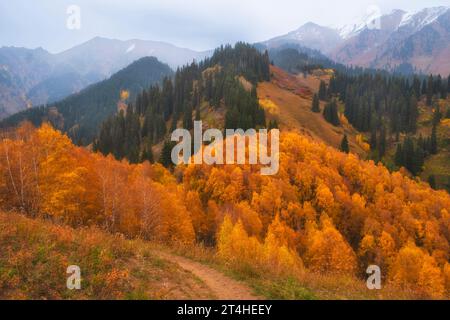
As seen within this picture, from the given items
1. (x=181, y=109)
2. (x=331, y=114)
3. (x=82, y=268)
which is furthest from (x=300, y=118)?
(x=82, y=268)

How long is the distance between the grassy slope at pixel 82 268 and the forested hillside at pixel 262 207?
369 cm

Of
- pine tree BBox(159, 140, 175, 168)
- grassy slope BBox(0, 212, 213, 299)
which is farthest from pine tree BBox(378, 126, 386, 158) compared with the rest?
grassy slope BBox(0, 212, 213, 299)

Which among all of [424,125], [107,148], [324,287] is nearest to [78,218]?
[324,287]

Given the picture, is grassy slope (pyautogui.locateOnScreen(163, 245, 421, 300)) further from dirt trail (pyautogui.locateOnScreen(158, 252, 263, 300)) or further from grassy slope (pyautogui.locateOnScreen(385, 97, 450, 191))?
grassy slope (pyautogui.locateOnScreen(385, 97, 450, 191))

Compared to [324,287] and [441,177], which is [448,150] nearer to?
[441,177]

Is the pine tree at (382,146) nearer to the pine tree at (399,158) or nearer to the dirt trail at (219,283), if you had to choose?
the pine tree at (399,158)

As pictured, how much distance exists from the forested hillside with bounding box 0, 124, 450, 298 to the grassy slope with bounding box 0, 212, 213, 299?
3.69 metres

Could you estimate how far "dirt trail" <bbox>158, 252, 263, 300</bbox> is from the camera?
1234cm

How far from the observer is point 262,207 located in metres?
69.8

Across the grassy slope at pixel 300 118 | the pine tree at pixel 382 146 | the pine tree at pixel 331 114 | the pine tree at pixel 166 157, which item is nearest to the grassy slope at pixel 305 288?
the pine tree at pixel 166 157

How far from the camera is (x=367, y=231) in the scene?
6688 cm

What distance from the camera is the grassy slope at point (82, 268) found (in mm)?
10609

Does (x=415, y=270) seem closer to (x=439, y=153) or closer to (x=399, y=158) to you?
(x=399, y=158)

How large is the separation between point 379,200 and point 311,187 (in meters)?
16.3
